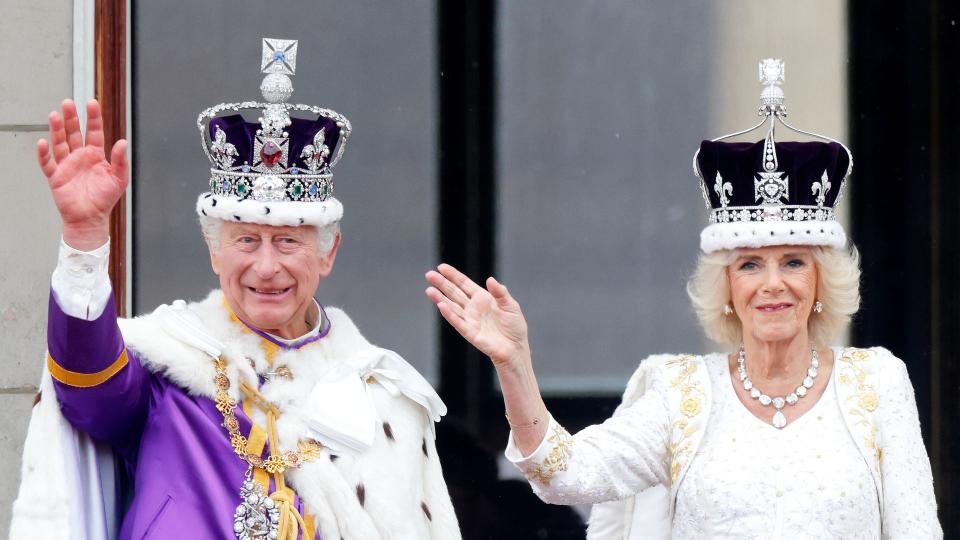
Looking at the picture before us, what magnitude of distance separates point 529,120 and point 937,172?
4.96 ft

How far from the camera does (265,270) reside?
3.81 meters

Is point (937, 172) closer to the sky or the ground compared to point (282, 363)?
closer to the sky

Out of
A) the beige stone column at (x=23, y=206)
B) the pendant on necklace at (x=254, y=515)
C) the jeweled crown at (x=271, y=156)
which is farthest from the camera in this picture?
the beige stone column at (x=23, y=206)

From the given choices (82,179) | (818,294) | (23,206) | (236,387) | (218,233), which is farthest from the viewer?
(23,206)

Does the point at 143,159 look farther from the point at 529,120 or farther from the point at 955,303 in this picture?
the point at 955,303

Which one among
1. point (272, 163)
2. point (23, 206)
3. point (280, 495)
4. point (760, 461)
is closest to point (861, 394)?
point (760, 461)

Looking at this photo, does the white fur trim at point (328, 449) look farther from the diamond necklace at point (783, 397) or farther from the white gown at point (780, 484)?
the diamond necklace at point (783, 397)

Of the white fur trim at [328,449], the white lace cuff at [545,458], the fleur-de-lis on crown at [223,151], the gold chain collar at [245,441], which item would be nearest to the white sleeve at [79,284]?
the white fur trim at [328,449]

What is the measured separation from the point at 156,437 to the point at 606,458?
1.09 meters

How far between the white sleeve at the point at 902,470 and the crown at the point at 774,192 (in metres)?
0.42

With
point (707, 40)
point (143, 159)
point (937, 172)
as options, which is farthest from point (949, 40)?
point (143, 159)

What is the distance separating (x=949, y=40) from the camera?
5785 mm

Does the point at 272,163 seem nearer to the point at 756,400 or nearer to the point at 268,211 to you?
the point at 268,211

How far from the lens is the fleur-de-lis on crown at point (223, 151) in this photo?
396 cm
